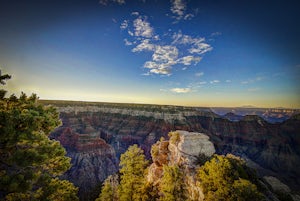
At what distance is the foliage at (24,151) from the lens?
6827 mm

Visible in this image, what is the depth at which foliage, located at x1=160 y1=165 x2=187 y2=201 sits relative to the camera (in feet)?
45.4

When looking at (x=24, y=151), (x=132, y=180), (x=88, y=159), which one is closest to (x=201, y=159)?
(x=132, y=180)

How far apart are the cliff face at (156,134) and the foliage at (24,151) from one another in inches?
1610

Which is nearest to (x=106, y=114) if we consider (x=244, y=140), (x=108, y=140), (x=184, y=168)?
(x=108, y=140)

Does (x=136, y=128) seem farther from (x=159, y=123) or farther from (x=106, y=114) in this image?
(x=106, y=114)

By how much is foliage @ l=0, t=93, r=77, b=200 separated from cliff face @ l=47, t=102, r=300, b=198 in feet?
134

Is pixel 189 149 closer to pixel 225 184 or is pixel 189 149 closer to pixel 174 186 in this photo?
pixel 174 186

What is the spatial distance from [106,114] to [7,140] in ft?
259

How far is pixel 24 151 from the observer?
7.43 metres

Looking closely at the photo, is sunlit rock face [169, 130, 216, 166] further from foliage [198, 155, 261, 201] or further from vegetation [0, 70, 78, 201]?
vegetation [0, 70, 78, 201]

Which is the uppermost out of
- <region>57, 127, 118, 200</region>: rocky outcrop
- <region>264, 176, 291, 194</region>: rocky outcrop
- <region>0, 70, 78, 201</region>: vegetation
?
<region>0, 70, 78, 201</region>: vegetation

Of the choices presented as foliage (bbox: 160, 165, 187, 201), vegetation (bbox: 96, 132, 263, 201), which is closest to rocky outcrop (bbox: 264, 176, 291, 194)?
vegetation (bbox: 96, 132, 263, 201)

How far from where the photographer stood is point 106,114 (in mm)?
84188

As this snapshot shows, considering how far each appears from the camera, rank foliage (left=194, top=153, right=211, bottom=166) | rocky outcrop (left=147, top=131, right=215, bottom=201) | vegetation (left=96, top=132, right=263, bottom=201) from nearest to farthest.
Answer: vegetation (left=96, top=132, right=263, bottom=201)
rocky outcrop (left=147, top=131, right=215, bottom=201)
foliage (left=194, top=153, right=211, bottom=166)
